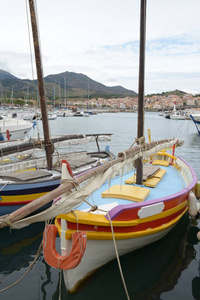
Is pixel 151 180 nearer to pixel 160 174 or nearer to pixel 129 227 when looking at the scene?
pixel 160 174

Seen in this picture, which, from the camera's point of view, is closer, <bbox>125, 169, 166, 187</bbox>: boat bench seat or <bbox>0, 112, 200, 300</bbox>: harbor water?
<bbox>0, 112, 200, 300</bbox>: harbor water

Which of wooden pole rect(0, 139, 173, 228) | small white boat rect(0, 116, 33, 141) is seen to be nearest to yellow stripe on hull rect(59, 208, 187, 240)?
wooden pole rect(0, 139, 173, 228)

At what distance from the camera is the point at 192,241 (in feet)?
26.5

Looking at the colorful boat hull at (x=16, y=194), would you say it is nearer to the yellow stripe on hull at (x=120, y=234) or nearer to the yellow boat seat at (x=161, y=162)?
the yellow stripe on hull at (x=120, y=234)

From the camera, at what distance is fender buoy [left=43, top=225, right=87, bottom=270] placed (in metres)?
4.54

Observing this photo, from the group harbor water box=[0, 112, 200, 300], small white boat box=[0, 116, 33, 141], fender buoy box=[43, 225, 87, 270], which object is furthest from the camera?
small white boat box=[0, 116, 33, 141]

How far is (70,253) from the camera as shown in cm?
461

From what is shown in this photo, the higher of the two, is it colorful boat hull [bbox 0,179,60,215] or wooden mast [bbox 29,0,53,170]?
wooden mast [bbox 29,0,53,170]

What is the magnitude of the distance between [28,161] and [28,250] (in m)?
5.17

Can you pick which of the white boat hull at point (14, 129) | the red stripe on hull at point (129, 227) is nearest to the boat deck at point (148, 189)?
the red stripe on hull at point (129, 227)

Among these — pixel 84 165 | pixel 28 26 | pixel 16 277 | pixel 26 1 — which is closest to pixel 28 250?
pixel 16 277

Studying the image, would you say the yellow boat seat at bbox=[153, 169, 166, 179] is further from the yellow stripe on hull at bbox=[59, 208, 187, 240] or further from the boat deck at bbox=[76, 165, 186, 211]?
the yellow stripe on hull at bbox=[59, 208, 187, 240]

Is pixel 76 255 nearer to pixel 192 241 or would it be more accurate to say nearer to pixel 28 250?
pixel 28 250

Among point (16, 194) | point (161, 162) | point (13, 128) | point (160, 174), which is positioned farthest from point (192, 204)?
point (13, 128)
